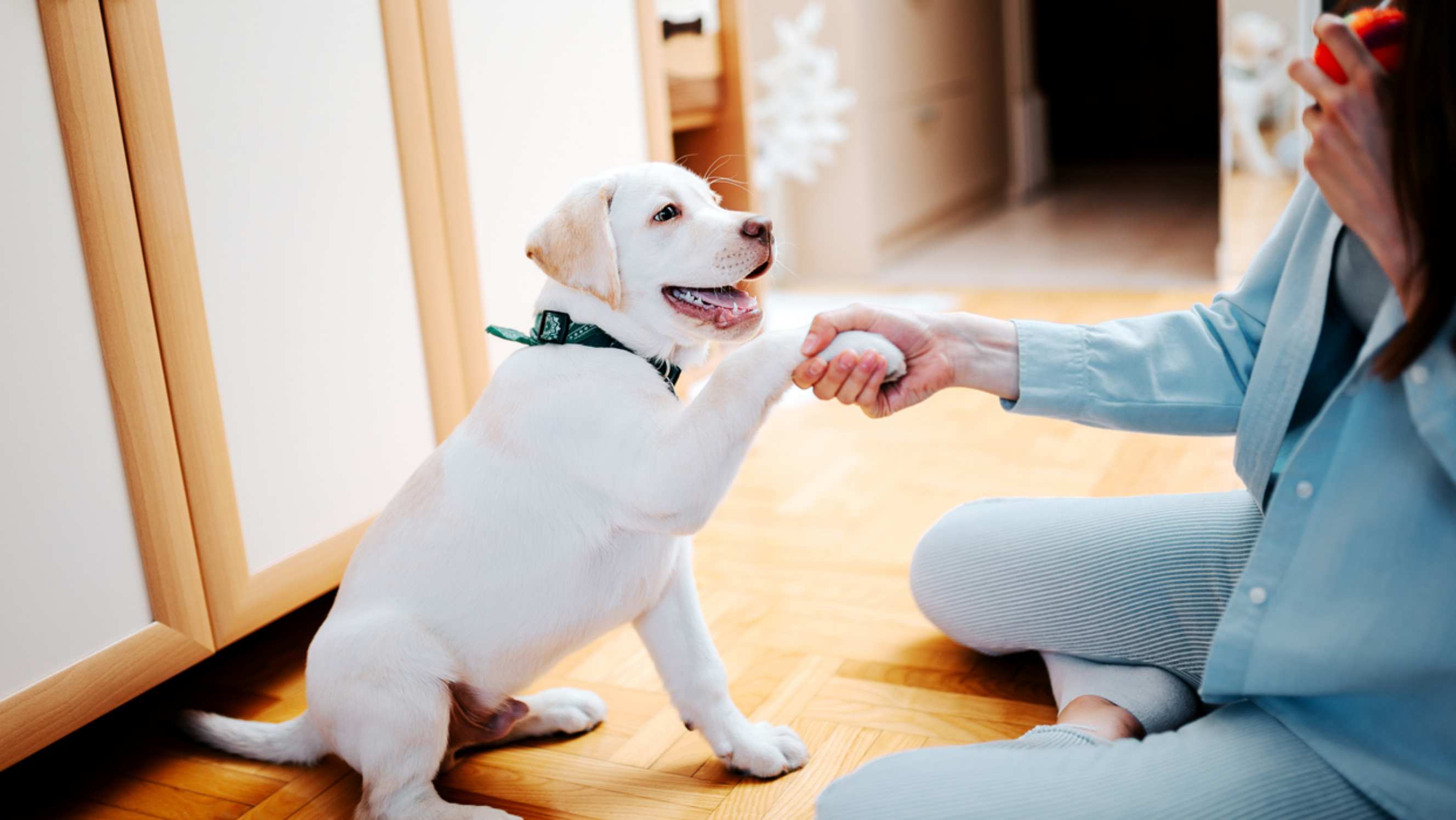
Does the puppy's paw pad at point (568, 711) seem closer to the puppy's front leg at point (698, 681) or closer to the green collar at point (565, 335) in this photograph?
the puppy's front leg at point (698, 681)

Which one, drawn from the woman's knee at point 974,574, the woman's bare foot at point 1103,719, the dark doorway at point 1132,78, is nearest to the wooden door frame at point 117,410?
the woman's knee at point 974,574

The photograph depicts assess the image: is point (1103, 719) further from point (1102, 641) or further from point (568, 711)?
point (568, 711)

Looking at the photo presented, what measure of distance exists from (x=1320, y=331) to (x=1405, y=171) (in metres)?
0.24

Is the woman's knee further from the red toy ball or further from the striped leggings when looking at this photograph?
the red toy ball

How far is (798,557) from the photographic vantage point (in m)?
1.90

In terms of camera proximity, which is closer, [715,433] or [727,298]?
[715,433]

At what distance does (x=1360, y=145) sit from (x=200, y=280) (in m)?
1.24

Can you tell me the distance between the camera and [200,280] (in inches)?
56.7

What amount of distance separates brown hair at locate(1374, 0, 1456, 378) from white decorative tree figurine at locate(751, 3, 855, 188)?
9.88 feet

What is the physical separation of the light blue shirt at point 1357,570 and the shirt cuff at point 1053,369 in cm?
18

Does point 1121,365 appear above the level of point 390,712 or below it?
above

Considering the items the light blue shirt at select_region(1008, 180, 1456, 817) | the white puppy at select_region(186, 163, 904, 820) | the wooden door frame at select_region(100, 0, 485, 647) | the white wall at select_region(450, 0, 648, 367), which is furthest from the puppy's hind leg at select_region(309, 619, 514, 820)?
the white wall at select_region(450, 0, 648, 367)

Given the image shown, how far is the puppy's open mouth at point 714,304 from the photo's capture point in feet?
3.93

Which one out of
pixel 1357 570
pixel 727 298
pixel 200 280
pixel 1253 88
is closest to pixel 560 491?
pixel 727 298
